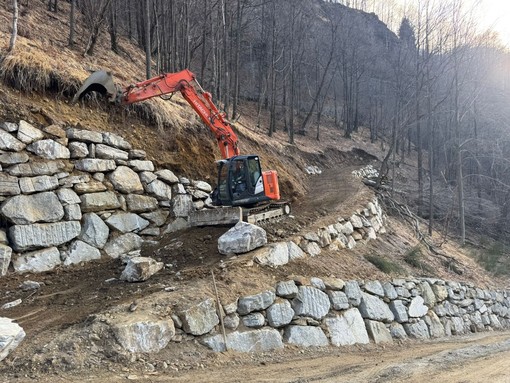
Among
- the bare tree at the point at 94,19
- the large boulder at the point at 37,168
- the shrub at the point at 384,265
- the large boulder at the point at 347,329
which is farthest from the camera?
the bare tree at the point at 94,19

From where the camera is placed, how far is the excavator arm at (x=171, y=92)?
10.9 metres

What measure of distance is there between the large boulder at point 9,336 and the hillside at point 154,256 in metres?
0.11

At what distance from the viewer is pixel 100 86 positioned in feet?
35.8

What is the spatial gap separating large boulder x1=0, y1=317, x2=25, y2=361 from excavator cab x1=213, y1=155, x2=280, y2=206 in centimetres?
598

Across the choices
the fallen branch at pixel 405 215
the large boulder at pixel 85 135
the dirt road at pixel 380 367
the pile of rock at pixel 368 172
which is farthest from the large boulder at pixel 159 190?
the pile of rock at pixel 368 172

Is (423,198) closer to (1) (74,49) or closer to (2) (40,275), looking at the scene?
(1) (74,49)

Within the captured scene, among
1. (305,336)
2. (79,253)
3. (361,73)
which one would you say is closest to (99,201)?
(79,253)

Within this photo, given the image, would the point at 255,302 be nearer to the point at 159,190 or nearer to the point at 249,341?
the point at 249,341

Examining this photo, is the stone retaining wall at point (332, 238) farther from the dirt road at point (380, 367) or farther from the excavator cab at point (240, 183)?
the dirt road at point (380, 367)

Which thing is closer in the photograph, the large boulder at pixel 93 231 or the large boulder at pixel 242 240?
the large boulder at pixel 242 240

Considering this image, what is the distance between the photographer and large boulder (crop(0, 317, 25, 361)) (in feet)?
16.9

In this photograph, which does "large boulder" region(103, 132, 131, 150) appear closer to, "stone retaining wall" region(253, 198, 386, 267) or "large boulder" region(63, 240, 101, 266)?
"large boulder" region(63, 240, 101, 266)

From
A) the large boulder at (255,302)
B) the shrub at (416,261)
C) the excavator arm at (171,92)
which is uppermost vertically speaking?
the excavator arm at (171,92)

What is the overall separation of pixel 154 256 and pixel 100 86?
5.03m
